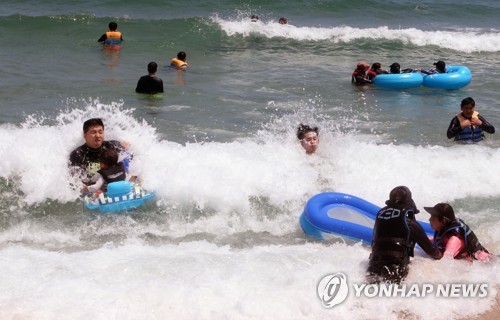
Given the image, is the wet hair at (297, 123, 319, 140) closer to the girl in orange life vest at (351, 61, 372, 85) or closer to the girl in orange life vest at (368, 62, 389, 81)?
the girl in orange life vest at (351, 61, 372, 85)

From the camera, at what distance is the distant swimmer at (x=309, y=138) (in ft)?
27.3

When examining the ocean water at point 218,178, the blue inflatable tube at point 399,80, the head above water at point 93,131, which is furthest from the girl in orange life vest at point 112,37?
the head above water at point 93,131

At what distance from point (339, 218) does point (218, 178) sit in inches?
67.9

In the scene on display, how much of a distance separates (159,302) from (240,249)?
5.23 feet

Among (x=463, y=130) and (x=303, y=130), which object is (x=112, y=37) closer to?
(x=303, y=130)

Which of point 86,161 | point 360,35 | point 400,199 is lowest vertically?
point 86,161

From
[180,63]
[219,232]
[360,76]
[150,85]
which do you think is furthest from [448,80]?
[219,232]

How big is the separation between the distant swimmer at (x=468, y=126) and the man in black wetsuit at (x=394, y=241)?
489 centimetres

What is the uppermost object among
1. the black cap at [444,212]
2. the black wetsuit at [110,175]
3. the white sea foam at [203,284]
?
the black cap at [444,212]

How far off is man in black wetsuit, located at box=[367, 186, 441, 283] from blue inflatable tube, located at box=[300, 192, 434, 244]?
867 millimetres

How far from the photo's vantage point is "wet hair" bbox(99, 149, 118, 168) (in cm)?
689

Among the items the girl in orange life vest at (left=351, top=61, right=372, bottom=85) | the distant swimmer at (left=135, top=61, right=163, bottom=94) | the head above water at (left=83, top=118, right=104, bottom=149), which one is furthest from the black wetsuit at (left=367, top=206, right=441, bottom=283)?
the girl in orange life vest at (left=351, top=61, right=372, bottom=85)

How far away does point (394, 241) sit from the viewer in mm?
5176

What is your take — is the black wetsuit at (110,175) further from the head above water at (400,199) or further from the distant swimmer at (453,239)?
the distant swimmer at (453,239)
